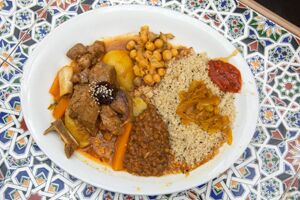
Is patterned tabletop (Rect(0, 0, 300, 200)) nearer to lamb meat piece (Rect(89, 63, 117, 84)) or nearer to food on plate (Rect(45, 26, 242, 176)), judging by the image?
food on plate (Rect(45, 26, 242, 176))

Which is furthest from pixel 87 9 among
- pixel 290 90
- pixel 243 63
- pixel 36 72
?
pixel 290 90

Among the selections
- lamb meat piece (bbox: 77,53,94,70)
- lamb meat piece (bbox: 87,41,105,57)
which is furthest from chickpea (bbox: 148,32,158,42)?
lamb meat piece (bbox: 77,53,94,70)

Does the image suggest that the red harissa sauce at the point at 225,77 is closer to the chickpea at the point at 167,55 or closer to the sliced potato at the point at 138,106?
the chickpea at the point at 167,55

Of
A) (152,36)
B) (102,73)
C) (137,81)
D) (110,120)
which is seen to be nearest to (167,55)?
(152,36)

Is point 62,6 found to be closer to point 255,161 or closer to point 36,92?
point 36,92

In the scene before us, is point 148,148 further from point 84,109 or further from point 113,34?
point 113,34
